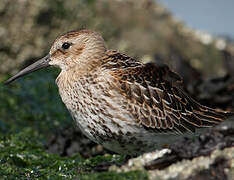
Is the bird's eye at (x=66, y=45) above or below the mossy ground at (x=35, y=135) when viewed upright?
above

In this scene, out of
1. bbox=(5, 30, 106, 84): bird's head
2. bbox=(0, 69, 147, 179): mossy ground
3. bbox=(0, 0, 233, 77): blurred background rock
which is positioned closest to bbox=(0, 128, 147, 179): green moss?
bbox=(0, 69, 147, 179): mossy ground

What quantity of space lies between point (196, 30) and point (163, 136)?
34.7 ft

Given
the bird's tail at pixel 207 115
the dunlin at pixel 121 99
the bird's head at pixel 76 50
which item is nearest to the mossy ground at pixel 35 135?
the dunlin at pixel 121 99

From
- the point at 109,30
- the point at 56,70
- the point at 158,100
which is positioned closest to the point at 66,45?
the point at 158,100

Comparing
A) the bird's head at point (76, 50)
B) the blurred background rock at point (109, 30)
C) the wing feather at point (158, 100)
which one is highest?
the blurred background rock at point (109, 30)

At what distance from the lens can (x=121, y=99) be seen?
4.55 meters

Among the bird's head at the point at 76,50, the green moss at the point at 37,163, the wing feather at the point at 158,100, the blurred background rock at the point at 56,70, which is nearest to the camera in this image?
the green moss at the point at 37,163

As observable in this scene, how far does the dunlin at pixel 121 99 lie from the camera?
177 inches

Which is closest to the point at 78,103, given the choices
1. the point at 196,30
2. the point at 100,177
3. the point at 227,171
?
the point at 100,177

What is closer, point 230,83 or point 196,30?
point 230,83

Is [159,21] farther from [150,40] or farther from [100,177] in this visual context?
[100,177]

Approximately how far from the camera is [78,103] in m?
4.63

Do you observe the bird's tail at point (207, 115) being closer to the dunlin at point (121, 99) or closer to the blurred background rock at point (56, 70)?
the dunlin at point (121, 99)

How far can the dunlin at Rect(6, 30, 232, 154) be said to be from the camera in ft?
14.7
